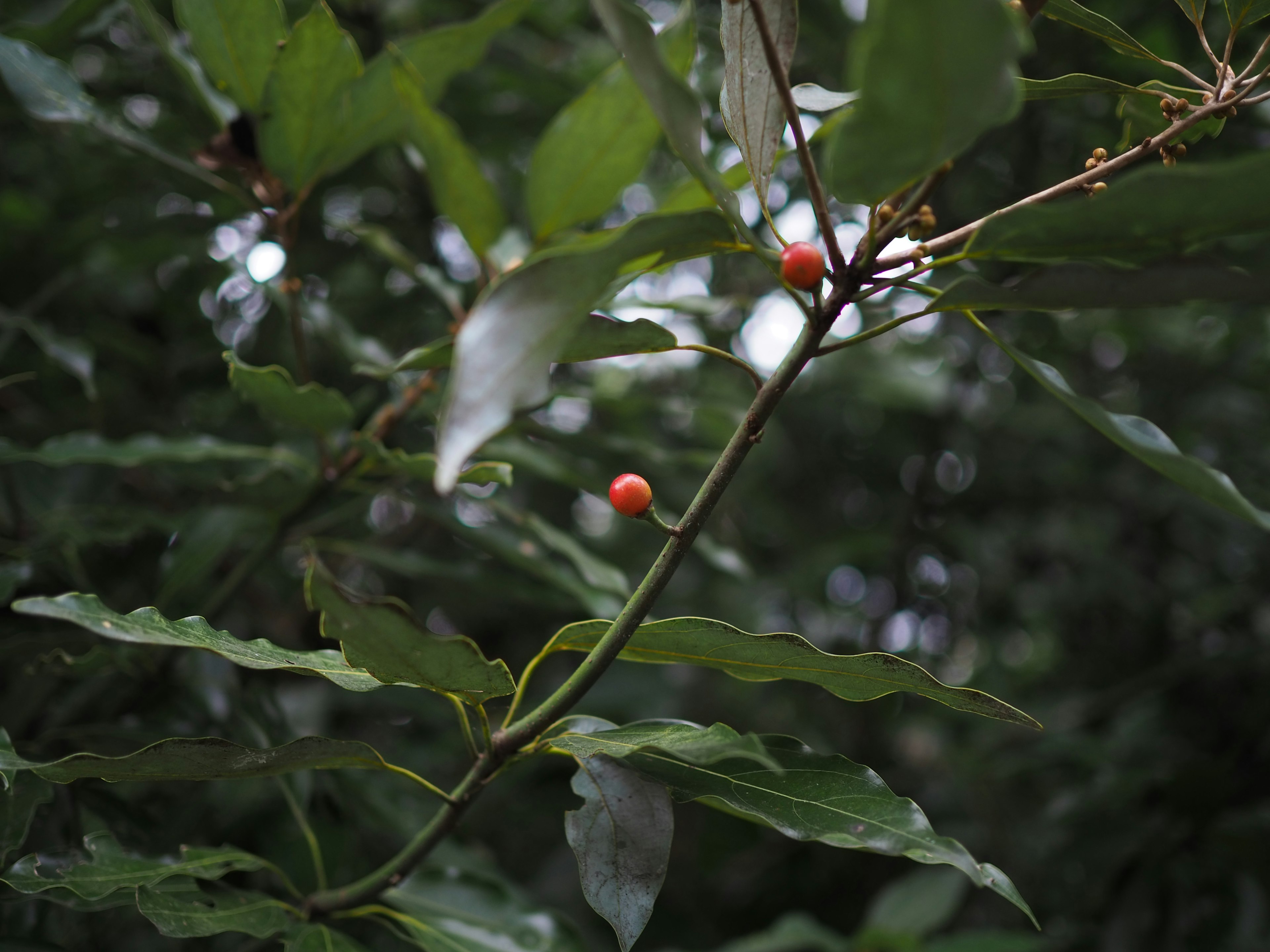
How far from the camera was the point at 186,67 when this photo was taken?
1031 mm

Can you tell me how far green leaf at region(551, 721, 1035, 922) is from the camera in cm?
53

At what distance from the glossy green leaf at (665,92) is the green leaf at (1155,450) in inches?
7.3

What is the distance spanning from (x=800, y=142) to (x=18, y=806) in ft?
2.68

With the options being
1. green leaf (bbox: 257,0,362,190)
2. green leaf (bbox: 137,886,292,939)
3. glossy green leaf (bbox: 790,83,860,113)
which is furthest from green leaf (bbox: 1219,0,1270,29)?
green leaf (bbox: 137,886,292,939)

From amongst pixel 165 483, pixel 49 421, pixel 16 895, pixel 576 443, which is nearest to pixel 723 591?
pixel 576 443

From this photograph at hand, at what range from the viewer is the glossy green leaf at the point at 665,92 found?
1.44ft

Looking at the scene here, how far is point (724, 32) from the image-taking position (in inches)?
23.6

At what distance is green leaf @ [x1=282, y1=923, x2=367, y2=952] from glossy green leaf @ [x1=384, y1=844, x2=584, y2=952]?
62 mm

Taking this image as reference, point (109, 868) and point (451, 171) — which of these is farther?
point (451, 171)

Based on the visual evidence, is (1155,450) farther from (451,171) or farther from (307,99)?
(307,99)

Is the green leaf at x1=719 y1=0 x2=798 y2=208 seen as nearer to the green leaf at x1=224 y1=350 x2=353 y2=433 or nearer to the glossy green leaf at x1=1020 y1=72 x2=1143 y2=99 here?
the glossy green leaf at x1=1020 y1=72 x2=1143 y2=99

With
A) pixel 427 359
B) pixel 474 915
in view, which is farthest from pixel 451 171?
pixel 474 915

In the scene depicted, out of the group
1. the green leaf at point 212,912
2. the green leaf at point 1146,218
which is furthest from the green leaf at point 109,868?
the green leaf at point 1146,218

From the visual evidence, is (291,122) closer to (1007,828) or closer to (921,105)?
(921,105)
